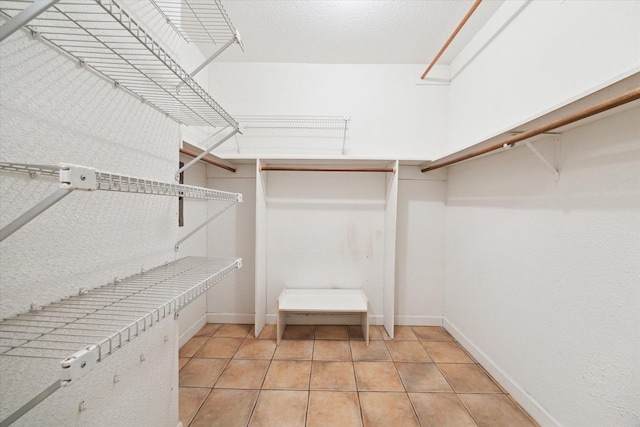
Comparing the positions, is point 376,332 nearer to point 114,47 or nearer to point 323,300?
point 323,300

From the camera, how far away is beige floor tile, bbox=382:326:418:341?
2.33m

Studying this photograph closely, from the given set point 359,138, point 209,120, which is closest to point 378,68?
point 359,138

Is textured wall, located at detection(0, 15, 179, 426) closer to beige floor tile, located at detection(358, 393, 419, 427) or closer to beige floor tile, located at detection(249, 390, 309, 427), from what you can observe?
beige floor tile, located at detection(249, 390, 309, 427)

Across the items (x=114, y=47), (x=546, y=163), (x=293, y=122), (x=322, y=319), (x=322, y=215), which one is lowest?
(x=322, y=319)

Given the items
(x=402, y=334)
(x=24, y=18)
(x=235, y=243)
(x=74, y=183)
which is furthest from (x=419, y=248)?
(x=24, y=18)

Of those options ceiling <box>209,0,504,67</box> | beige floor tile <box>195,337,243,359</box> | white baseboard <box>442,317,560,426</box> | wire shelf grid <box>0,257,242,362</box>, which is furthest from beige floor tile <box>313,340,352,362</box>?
ceiling <box>209,0,504,67</box>

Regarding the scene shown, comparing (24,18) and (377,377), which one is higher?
(24,18)

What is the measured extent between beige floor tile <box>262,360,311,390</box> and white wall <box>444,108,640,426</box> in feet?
4.37

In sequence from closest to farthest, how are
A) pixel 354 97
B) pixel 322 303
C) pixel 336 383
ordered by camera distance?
pixel 336 383 < pixel 322 303 < pixel 354 97

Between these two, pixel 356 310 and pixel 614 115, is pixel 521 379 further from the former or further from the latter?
pixel 614 115

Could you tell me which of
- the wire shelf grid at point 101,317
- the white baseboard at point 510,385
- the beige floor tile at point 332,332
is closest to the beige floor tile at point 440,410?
the white baseboard at point 510,385

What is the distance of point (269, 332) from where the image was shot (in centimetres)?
241

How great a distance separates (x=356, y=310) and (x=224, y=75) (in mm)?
2540

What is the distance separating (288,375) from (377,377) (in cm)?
63
